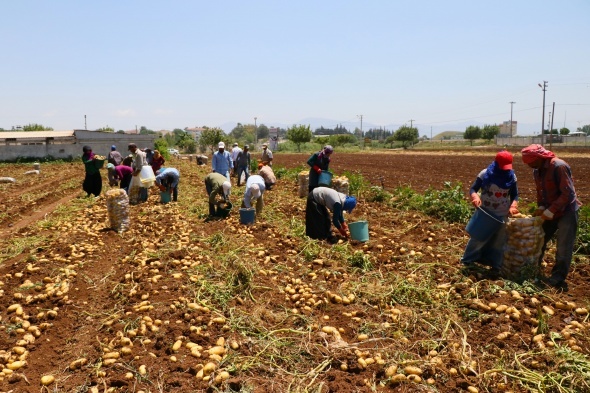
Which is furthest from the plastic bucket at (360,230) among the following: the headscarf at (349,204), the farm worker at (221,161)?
the farm worker at (221,161)

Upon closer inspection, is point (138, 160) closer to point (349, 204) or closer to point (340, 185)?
point (340, 185)

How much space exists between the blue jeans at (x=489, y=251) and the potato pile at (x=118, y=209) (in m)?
5.70

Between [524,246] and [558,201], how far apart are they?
24.5 inches

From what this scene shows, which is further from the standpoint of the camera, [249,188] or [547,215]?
[249,188]

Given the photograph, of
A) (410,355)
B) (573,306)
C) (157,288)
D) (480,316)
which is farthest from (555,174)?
(157,288)

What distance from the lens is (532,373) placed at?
3303 mm

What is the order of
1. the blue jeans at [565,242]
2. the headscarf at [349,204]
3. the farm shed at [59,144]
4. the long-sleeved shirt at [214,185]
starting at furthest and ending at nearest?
the farm shed at [59,144]
the long-sleeved shirt at [214,185]
the headscarf at [349,204]
the blue jeans at [565,242]

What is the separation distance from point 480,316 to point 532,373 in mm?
1014

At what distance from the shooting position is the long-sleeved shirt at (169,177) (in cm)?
1067

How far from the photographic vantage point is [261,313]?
4.49m

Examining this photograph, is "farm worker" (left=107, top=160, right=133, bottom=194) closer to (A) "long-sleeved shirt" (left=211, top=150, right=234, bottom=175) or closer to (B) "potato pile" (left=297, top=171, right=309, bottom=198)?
(A) "long-sleeved shirt" (left=211, top=150, right=234, bottom=175)

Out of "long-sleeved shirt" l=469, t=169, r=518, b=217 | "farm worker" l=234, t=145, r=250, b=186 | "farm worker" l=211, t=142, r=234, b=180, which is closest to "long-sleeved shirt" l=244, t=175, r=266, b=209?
"farm worker" l=211, t=142, r=234, b=180

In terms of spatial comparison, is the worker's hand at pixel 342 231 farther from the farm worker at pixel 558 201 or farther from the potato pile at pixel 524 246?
the farm worker at pixel 558 201

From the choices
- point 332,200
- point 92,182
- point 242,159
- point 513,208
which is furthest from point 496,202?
point 92,182
